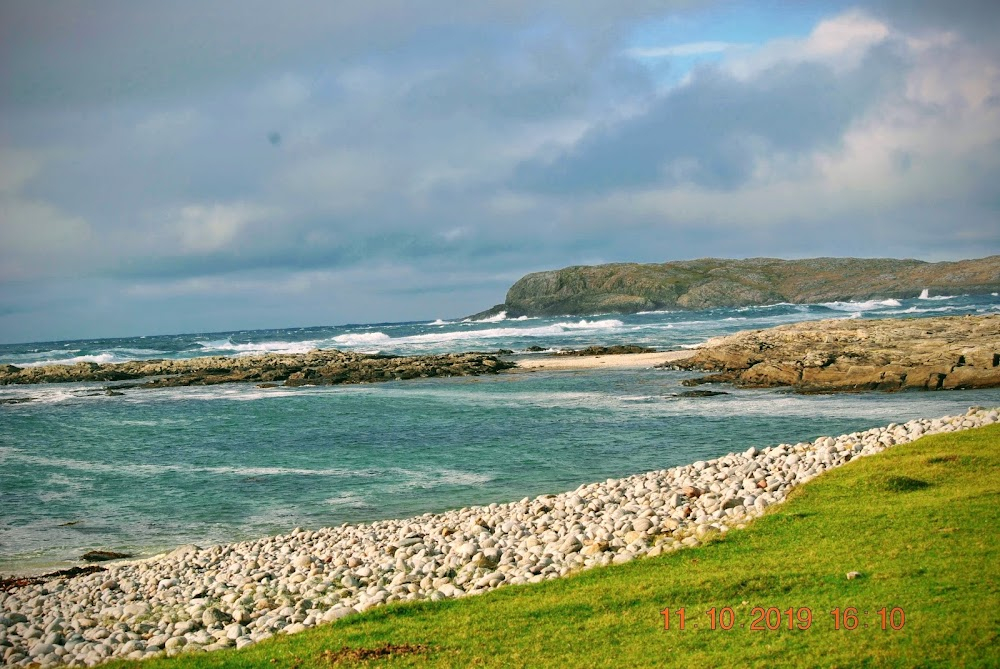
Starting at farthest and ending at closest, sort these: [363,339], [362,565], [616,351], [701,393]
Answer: [363,339], [616,351], [701,393], [362,565]

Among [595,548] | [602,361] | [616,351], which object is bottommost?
[595,548]

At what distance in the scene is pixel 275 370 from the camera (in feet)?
206

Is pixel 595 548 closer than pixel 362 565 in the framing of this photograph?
Yes

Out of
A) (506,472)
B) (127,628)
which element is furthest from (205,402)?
(127,628)

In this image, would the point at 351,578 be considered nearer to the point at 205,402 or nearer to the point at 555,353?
the point at 205,402

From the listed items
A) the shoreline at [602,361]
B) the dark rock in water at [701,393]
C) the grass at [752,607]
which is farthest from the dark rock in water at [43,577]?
the shoreline at [602,361]

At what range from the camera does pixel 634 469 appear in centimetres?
2138

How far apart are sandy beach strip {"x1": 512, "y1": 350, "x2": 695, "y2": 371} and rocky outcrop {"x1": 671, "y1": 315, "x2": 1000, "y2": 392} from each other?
2952mm

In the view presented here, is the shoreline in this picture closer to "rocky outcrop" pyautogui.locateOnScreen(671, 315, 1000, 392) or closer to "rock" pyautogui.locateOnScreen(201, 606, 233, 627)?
"rocky outcrop" pyautogui.locateOnScreen(671, 315, 1000, 392)

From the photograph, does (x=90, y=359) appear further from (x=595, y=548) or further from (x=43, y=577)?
(x=595, y=548)

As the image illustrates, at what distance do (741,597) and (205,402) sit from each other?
43172 mm

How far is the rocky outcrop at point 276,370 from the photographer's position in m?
57.9

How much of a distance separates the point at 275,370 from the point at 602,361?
2640cm

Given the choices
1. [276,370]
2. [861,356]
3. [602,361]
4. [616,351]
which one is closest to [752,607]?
[861,356]
